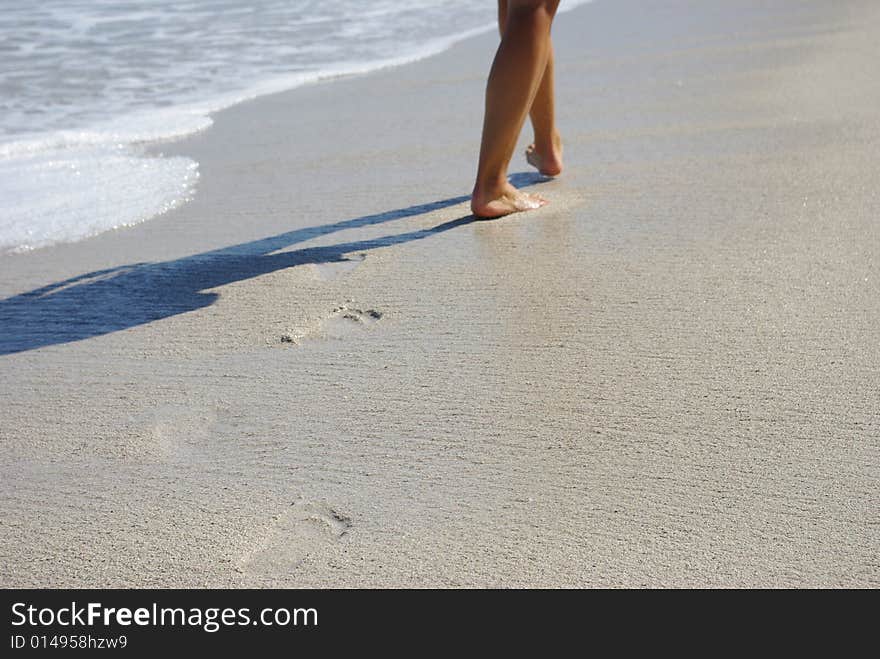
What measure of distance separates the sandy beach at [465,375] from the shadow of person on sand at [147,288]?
1 centimetres

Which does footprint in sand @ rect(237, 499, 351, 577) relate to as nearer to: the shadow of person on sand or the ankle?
the shadow of person on sand

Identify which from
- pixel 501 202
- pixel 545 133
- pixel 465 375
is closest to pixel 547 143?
pixel 545 133

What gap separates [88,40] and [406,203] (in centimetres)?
385

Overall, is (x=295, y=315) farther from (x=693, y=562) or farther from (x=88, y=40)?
(x=88, y=40)

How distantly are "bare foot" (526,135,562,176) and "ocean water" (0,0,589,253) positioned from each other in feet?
3.56

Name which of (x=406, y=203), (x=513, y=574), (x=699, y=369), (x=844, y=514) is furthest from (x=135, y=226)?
(x=844, y=514)

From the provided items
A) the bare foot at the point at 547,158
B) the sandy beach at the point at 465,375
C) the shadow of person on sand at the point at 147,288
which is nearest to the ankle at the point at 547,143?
the bare foot at the point at 547,158

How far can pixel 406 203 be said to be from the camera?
3.33 metres

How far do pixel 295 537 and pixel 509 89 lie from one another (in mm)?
1680

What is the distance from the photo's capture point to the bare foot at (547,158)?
3453 millimetres

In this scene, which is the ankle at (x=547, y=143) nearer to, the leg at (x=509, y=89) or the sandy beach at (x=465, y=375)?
the sandy beach at (x=465, y=375)

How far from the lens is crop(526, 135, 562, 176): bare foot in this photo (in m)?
3.45

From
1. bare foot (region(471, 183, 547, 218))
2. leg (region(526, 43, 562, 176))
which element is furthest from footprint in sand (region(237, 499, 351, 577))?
leg (region(526, 43, 562, 176))

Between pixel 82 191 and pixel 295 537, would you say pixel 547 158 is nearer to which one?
pixel 82 191
